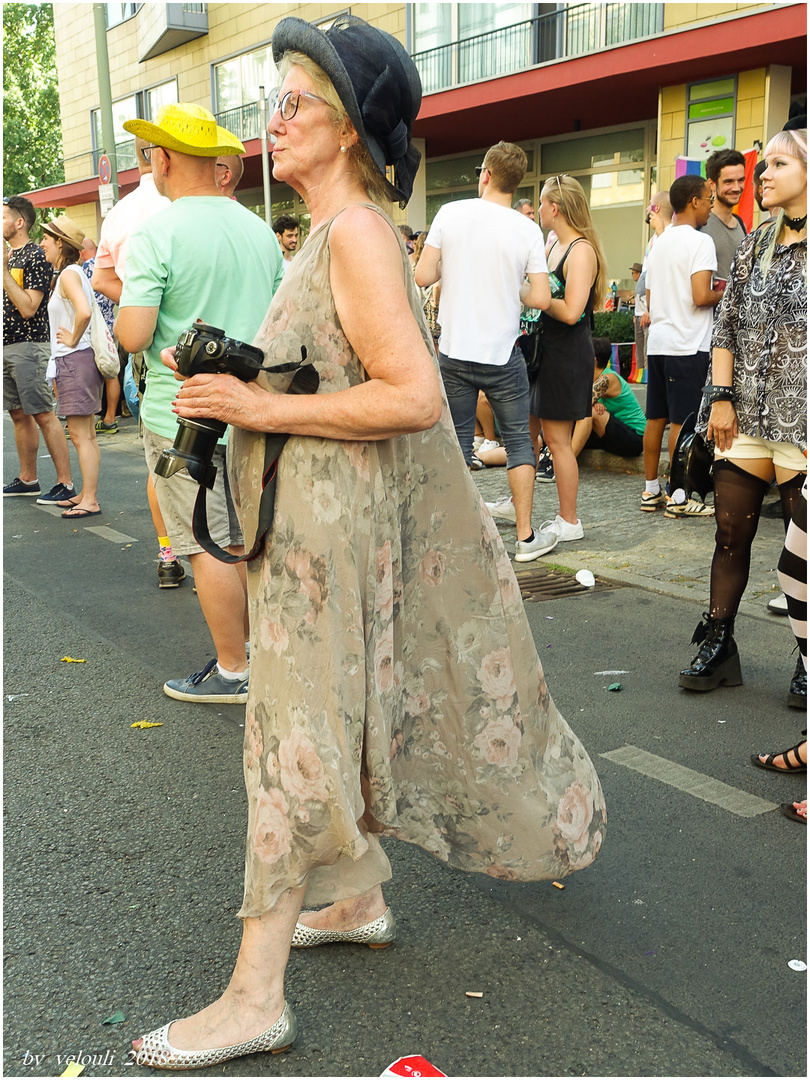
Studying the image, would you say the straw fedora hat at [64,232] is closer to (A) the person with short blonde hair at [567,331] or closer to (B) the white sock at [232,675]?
(A) the person with short blonde hair at [567,331]

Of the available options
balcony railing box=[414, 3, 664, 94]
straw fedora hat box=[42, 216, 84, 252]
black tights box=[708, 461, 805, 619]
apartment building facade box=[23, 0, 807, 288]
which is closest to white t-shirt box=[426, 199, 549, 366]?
black tights box=[708, 461, 805, 619]

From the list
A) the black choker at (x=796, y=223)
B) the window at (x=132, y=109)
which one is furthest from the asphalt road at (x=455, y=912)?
the window at (x=132, y=109)

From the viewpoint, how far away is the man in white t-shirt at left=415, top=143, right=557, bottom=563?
607 cm

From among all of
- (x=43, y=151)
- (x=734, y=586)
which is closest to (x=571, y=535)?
(x=734, y=586)

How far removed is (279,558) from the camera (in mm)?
2064

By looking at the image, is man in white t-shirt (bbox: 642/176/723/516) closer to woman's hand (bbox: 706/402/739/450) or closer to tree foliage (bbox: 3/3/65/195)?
woman's hand (bbox: 706/402/739/450)

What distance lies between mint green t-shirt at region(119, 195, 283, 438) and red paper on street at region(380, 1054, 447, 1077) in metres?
2.51

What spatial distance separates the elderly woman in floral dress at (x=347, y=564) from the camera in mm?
1986

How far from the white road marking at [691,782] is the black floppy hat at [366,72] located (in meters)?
2.14

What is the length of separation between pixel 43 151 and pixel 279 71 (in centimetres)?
4794

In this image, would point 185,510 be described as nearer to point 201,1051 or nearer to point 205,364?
point 205,364

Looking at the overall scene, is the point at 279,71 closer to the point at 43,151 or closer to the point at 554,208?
the point at 554,208

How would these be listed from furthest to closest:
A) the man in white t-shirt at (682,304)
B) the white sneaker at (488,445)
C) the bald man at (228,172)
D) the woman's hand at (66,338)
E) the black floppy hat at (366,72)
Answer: the white sneaker at (488,445), the woman's hand at (66,338), the man in white t-shirt at (682,304), the bald man at (228,172), the black floppy hat at (366,72)

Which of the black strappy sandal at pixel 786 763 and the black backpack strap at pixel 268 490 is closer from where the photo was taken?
the black backpack strap at pixel 268 490
